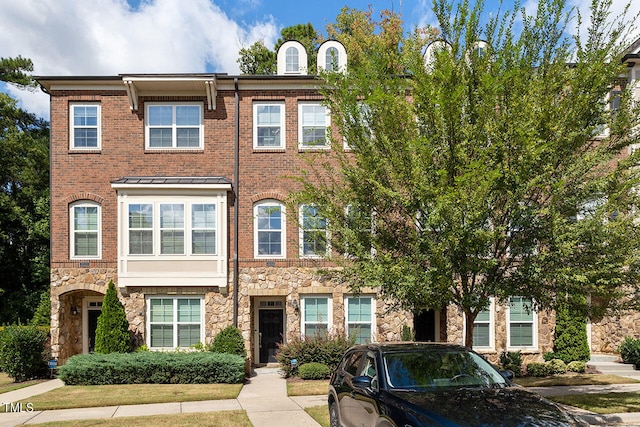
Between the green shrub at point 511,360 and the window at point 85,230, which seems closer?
the green shrub at point 511,360

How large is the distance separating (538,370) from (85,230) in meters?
14.5

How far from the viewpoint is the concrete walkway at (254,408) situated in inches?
392

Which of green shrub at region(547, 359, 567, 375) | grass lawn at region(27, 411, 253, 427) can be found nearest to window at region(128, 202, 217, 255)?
grass lawn at region(27, 411, 253, 427)

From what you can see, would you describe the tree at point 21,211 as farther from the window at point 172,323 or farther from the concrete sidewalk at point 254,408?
the concrete sidewalk at point 254,408

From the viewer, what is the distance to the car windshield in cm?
661

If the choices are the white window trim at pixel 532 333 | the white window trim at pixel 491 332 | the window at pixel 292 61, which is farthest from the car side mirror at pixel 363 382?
the window at pixel 292 61

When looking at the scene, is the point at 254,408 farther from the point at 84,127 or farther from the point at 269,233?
the point at 84,127

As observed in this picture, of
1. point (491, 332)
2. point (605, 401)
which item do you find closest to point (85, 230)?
point (491, 332)

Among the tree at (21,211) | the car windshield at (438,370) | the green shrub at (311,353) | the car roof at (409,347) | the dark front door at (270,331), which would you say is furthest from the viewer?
the tree at (21,211)

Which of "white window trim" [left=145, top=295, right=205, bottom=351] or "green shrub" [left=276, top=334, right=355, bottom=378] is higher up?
"white window trim" [left=145, top=295, right=205, bottom=351]

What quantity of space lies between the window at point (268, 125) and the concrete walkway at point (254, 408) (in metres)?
7.43

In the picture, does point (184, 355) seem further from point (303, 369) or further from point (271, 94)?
point (271, 94)

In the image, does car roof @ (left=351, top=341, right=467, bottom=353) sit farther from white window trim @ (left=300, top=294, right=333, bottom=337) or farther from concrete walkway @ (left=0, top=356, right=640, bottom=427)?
white window trim @ (left=300, top=294, right=333, bottom=337)

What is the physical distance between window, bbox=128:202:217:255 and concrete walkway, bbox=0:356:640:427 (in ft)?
14.6
